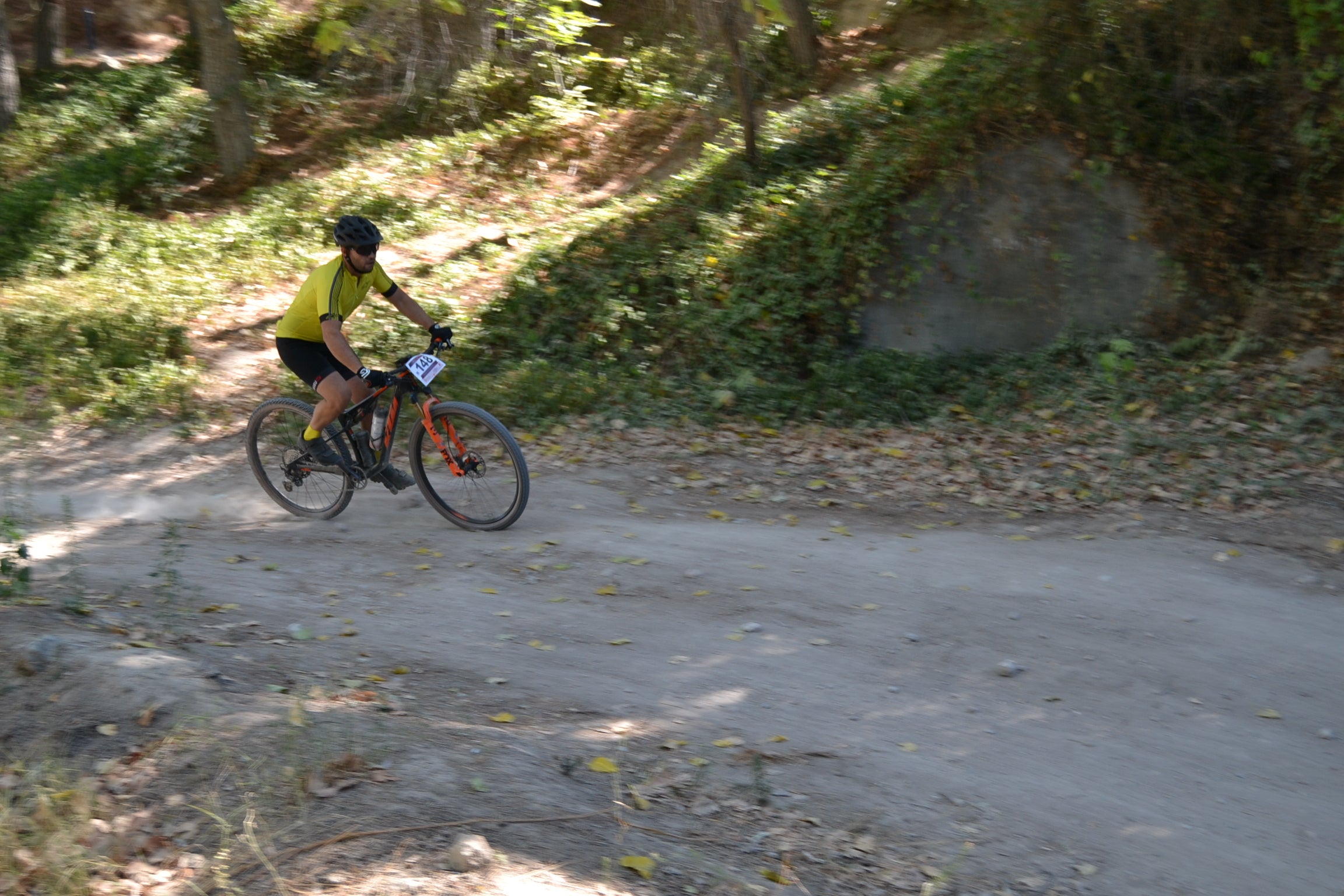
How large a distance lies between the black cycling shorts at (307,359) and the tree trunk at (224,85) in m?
9.83

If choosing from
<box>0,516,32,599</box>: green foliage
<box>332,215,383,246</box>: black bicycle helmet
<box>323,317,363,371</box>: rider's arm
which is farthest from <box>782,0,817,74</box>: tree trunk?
<box>0,516,32,599</box>: green foliage

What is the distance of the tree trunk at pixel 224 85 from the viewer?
15.0m

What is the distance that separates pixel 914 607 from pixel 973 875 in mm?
2570

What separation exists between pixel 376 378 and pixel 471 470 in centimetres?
91

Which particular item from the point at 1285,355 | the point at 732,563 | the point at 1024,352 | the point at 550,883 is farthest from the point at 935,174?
the point at 550,883

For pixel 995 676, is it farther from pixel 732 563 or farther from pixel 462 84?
pixel 462 84

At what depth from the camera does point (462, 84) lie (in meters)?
17.5

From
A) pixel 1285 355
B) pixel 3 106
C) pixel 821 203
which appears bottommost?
pixel 1285 355

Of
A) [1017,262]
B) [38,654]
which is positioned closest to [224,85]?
[1017,262]

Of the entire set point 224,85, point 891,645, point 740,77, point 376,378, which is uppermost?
point 224,85

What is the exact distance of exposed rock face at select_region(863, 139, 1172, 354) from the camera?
1080 centimetres

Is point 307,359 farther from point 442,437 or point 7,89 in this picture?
point 7,89

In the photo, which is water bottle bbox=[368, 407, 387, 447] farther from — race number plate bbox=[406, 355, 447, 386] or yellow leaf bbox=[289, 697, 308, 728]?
yellow leaf bbox=[289, 697, 308, 728]

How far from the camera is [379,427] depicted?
24.5ft
